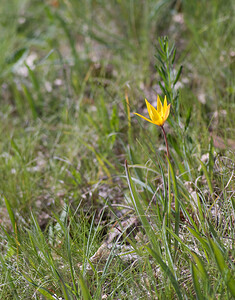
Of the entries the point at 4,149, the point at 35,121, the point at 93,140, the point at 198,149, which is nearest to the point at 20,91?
the point at 35,121

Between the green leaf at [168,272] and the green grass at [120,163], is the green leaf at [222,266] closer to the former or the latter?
the green grass at [120,163]

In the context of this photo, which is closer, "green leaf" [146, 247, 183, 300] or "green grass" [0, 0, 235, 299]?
"green leaf" [146, 247, 183, 300]

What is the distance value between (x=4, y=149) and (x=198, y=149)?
4.22 ft

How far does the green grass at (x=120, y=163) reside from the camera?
121cm

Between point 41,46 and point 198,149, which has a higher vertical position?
point 41,46

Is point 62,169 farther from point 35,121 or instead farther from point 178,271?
point 178,271

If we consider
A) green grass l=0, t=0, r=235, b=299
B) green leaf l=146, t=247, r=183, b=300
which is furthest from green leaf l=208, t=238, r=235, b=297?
green leaf l=146, t=247, r=183, b=300

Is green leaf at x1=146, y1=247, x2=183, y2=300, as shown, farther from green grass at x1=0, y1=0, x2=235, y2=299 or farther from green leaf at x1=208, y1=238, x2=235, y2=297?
green leaf at x1=208, y1=238, x2=235, y2=297

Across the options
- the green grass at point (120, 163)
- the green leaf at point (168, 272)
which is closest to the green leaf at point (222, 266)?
the green grass at point (120, 163)

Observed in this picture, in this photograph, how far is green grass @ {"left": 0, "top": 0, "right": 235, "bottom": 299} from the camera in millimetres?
1207

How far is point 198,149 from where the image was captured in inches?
66.1

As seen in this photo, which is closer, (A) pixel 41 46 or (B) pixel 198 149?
(B) pixel 198 149

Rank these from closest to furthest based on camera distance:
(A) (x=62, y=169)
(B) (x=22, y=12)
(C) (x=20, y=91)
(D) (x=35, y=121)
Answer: (A) (x=62, y=169) → (D) (x=35, y=121) → (C) (x=20, y=91) → (B) (x=22, y=12)

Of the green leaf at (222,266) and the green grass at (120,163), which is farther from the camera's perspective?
the green grass at (120,163)
